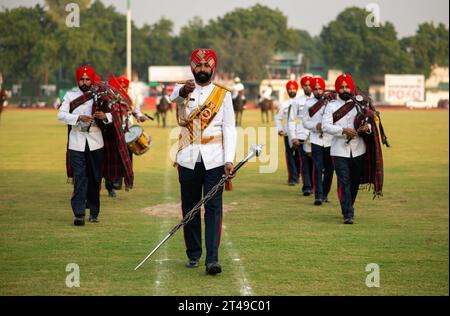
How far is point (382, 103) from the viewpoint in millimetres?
101188

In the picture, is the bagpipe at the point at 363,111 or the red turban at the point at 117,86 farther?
the red turban at the point at 117,86

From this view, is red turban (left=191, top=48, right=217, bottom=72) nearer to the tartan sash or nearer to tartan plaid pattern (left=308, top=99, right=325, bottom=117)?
the tartan sash

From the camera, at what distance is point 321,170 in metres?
14.5

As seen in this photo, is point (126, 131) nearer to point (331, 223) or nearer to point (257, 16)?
point (331, 223)

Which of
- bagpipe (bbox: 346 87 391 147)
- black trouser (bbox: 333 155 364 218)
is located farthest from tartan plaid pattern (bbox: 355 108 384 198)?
black trouser (bbox: 333 155 364 218)

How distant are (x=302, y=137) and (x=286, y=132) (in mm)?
890

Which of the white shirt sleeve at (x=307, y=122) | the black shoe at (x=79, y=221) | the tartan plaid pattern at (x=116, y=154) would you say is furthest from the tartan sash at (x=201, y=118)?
the white shirt sleeve at (x=307, y=122)

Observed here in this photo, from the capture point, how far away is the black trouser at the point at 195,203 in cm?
892

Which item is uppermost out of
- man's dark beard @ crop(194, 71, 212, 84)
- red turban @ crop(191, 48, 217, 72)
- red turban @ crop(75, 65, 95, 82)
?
red turban @ crop(191, 48, 217, 72)

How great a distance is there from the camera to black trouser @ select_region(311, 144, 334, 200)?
14405 millimetres

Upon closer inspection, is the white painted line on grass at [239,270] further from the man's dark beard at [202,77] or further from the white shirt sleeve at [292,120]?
the white shirt sleeve at [292,120]

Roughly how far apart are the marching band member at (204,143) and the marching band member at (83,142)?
3.11 m

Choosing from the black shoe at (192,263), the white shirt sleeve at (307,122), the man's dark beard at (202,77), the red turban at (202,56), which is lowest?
the black shoe at (192,263)

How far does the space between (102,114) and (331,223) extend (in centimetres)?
314
